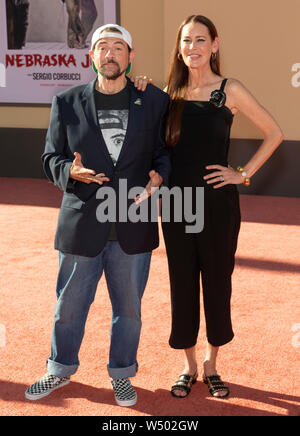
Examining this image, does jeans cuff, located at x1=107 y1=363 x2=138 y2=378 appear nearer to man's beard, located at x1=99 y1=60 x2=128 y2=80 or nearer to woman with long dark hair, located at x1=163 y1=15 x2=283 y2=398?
woman with long dark hair, located at x1=163 y1=15 x2=283 y2=398

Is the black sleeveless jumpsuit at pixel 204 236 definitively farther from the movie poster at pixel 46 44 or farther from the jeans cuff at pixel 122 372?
the movie poster at pixel 46 44

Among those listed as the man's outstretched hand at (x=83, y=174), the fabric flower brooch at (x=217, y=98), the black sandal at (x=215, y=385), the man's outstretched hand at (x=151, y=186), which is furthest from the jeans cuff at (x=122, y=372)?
the fabric flower brooch at (x=217, y=98)

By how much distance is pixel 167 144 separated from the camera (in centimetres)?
320

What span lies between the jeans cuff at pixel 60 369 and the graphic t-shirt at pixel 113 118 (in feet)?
3.84

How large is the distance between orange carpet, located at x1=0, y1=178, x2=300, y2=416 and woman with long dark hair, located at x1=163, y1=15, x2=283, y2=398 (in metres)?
0.22

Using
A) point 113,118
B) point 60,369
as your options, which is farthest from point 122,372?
point 113,118

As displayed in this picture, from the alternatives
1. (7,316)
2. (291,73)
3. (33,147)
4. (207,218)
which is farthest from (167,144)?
(33,147)

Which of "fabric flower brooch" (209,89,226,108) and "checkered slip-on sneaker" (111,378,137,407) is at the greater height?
"fabric flower brooch" (209,89,226,108)

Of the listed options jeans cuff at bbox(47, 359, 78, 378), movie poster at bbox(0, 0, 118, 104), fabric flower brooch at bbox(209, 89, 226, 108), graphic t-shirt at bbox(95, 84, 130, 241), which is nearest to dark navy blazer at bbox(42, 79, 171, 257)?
graphic t-shirt at bbox(95, 84, 130, 241)

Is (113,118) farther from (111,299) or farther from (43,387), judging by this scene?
(43,387)

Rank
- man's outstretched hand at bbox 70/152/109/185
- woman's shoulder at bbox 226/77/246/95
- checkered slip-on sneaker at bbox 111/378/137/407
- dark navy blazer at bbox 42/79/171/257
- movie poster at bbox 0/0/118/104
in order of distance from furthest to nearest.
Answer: movie poster at bbox 0/0/118/104
checkered slip-on sneaker at bbox 111/378/137/407
woman's shoulder at bbox 226/77/246/95
dark navy blazer at bbox 42/79/171/257
man's outstretched hand at bbox 70/152/109/185

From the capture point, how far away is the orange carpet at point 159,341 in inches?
132

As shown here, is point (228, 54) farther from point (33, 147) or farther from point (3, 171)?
point (3, 171)

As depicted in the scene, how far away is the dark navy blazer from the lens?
309 cm
